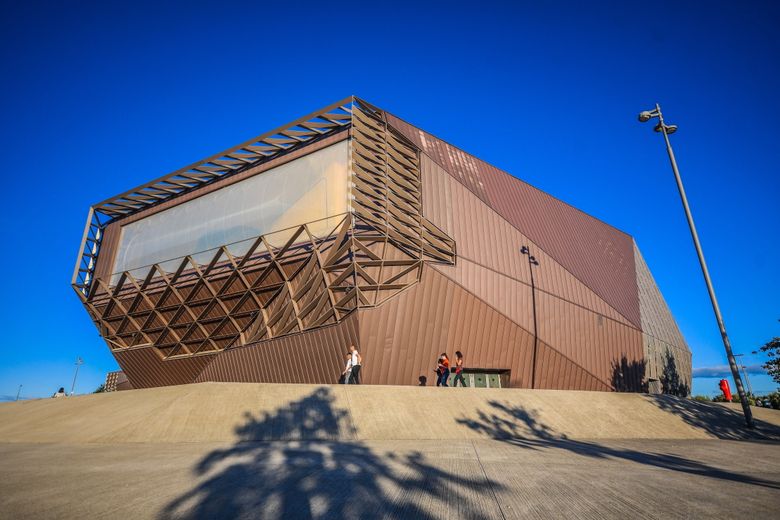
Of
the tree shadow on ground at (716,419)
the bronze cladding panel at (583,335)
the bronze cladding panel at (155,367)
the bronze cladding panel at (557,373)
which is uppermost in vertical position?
the bronze cladding panel at (583,335)

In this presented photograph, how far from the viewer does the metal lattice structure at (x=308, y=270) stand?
17.6m

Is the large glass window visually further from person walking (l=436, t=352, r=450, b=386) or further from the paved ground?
the paved ground

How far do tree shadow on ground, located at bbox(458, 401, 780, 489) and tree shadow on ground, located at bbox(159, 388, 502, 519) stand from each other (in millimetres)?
3432

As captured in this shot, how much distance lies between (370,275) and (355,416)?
25.7 feet

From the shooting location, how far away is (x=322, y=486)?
16.5 ft

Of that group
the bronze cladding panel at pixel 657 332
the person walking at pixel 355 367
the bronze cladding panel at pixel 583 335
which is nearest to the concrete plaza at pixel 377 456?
the person walking at pixel 355 367

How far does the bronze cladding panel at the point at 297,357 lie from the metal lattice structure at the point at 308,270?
517mm

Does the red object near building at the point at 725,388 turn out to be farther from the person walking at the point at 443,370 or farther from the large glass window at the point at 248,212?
the large glass window at the point at 248,212

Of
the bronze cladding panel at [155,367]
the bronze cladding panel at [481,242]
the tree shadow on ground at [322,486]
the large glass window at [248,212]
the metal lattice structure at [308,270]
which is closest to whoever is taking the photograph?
the tree shadow on ground at [322,486]

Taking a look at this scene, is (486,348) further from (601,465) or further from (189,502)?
(189,502)

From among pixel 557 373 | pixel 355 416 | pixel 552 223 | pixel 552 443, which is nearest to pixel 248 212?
pixel 355 416

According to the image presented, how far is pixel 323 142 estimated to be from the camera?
2208cm

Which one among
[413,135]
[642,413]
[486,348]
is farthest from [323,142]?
[642,413]

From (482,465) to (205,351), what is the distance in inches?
860
